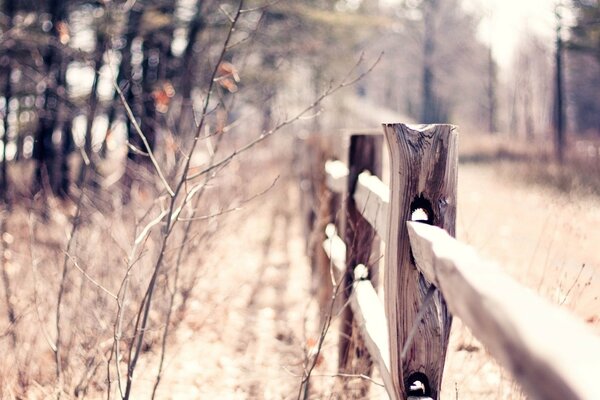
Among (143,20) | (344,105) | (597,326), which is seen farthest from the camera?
(344,105)

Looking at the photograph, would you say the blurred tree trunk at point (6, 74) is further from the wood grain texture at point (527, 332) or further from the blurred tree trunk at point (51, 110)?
the wood grain texture at point (527, 332)

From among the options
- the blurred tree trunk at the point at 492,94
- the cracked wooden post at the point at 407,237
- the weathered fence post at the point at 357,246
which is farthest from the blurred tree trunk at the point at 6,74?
the blurred tree trunk at the point at 492,94

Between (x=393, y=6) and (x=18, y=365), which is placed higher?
(x=393, y=6)

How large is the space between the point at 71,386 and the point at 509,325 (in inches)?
108

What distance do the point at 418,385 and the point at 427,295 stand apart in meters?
0.34

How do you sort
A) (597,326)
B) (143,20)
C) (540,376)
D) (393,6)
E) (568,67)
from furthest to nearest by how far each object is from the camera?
(393,6)
(568,67)
(143,20)
(597,326)
(540,376)

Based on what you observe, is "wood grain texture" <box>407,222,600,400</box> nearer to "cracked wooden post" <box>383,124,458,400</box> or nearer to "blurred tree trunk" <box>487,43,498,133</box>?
"cracked wooden post" <box>383,124,458,400</box>

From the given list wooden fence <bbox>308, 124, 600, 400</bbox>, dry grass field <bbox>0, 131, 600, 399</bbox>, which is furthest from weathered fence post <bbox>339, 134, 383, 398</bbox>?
→ dry grass field <bbox>0, 131, 600, 399</bbox>

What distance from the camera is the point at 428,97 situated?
39.2 m

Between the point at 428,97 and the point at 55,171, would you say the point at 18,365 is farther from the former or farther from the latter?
the point at 428,97

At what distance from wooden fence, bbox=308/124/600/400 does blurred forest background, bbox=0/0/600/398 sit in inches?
22.4

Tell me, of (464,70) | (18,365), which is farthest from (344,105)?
(464,70)

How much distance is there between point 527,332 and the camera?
2.36ft

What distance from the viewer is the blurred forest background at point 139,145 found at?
3080 mm
